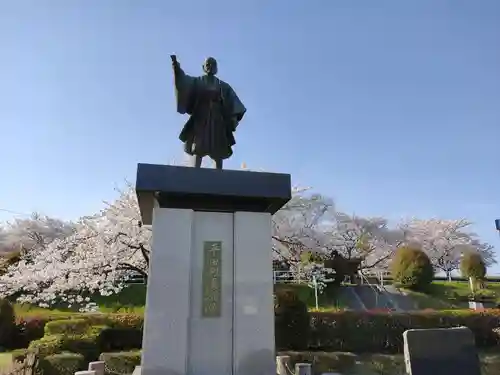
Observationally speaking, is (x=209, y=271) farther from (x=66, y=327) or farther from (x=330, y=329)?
(x=330, y=329)

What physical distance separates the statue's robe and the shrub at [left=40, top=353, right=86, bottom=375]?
5.74m

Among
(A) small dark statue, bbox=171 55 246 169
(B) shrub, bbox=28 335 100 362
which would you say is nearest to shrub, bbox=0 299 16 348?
(B) shrub, bbox=28 335 100 362

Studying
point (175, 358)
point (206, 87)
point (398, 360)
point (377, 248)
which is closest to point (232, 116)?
point (206, 87)

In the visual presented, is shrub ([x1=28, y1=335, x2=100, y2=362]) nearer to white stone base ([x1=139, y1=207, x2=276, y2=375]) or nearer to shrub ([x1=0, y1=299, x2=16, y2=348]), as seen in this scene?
shrub ([x1=0, y1=299, x2=16, y2=348])

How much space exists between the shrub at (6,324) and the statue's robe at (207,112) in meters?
12.1

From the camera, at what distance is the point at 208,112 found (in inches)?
205

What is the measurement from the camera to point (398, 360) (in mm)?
12422

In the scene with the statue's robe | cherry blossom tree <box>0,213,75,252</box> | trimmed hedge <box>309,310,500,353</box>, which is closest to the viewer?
→ the statue's robe

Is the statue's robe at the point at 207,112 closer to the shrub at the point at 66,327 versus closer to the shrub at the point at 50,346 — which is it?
the shrub at the point at 50,346

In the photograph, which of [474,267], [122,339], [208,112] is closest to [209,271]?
[208,112]

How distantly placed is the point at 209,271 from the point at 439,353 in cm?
250

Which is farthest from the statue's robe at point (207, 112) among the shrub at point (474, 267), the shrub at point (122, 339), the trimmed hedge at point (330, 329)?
the shrub at point (474, 267)

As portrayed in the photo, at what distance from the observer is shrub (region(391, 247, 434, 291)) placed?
23156 mm

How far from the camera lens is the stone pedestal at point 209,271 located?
4078mm
